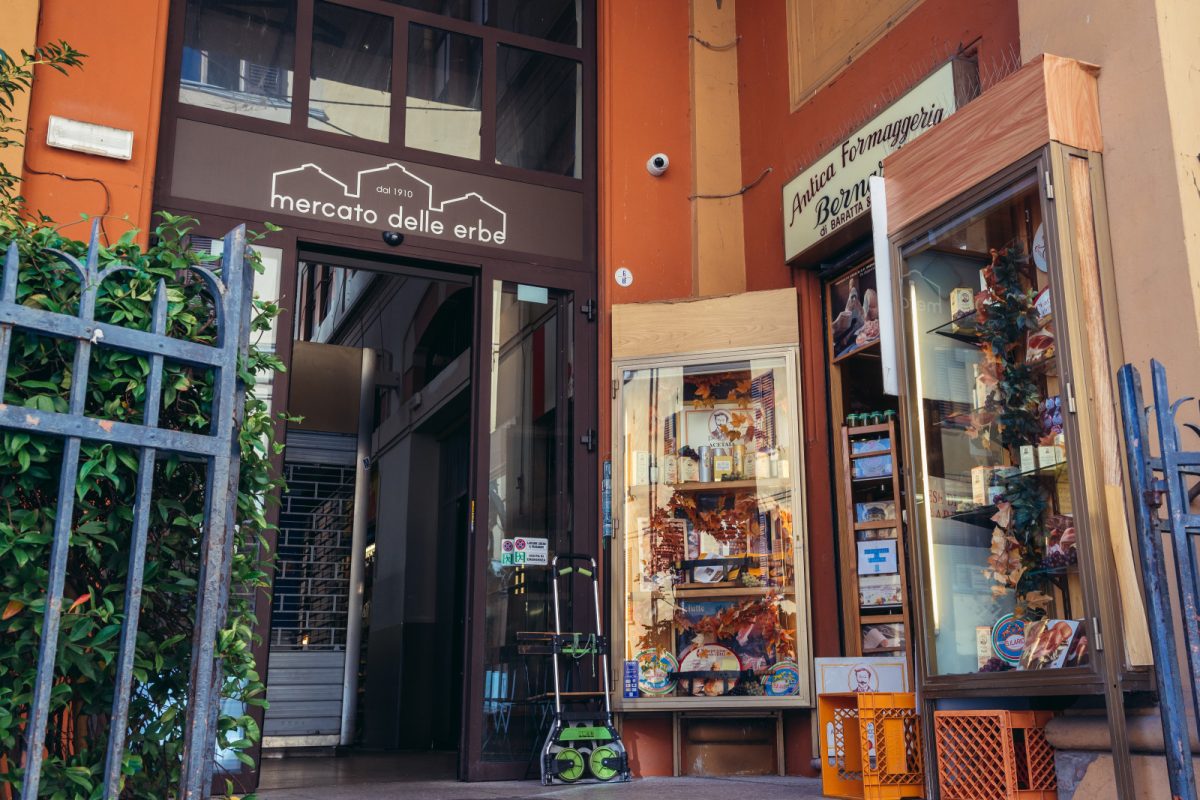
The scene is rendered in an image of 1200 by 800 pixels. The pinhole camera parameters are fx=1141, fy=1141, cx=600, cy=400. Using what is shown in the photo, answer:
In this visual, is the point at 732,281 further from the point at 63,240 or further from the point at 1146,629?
the point at 63,240

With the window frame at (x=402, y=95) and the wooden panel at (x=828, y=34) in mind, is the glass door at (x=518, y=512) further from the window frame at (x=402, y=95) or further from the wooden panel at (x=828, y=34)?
the wooden panel at (x=828, y=34)

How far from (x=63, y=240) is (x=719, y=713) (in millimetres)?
4386

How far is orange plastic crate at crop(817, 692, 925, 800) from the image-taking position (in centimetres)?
457

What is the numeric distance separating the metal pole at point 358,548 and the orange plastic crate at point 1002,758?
749cm

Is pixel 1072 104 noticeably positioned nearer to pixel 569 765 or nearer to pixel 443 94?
pixel 569 765

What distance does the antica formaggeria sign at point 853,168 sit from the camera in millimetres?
5484

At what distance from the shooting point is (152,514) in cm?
262

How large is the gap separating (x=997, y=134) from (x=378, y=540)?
8.67 metres

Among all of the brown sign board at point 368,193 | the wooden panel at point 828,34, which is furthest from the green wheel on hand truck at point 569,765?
the wooden panel at point 828,34

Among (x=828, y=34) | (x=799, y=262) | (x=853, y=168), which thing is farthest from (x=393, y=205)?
(x=828, y=34)

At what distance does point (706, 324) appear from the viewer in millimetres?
6465

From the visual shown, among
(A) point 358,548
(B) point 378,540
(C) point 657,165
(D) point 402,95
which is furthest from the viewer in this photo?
(B) point 378,540

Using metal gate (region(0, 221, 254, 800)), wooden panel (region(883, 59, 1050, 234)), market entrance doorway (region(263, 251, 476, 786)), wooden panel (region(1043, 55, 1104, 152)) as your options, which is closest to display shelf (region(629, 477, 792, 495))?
wooden panel (region(883, 59, 1050, 234))

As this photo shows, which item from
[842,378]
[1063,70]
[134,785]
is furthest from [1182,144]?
[134,785]
